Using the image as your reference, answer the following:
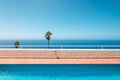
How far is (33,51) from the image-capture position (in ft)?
37.3

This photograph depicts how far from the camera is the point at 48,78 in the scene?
8336mm

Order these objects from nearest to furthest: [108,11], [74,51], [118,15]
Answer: [74,51] → [108,11] → [118,15]

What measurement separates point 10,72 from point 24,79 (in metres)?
0.99

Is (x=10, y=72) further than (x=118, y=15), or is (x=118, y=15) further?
(x=118, y=15)

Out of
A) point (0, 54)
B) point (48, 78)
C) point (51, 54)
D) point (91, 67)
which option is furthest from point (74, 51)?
point (0, 54)

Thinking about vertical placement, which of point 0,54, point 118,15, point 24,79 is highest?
point 118,15

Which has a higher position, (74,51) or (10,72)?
(74,51)

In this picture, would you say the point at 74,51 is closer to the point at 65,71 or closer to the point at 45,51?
the point at 45,51

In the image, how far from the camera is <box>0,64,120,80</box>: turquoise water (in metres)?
8.39

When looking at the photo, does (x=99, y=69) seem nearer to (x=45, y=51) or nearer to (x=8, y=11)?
(x=45, y=51)

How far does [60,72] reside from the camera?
29.1ft

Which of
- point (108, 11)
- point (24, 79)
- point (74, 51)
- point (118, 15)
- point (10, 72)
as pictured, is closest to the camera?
point (24, 79)

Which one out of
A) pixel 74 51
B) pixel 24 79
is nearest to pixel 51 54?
pixel 74 51

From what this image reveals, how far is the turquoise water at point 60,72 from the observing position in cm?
839
